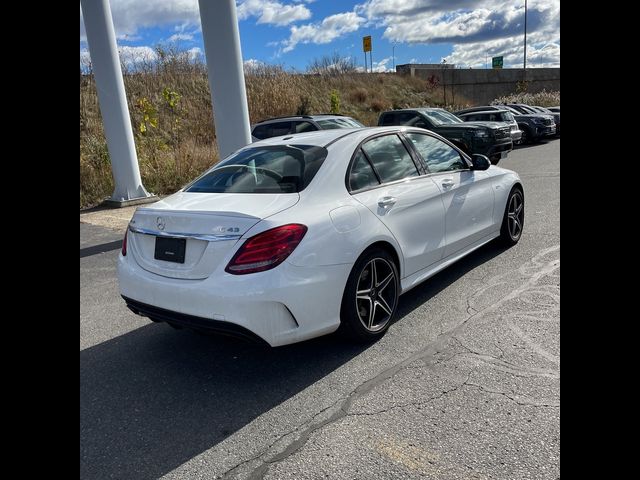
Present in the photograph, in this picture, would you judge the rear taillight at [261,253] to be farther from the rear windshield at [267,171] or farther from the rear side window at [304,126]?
the rear side window at [304,126]

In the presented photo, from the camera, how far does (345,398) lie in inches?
122

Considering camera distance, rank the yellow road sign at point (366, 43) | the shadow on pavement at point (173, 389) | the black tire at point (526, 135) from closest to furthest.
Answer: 1. the shadow on pavement at point (173, 389)
2. the black tire at point (526, 135)
3. the yellow road sign at point (366, 43)

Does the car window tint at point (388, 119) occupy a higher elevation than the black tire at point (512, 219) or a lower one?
higher

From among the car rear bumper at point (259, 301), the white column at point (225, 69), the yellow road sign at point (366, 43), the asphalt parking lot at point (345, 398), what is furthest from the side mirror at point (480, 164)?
the yellow road sign at point (366, 43)

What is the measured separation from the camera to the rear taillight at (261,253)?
3.08m

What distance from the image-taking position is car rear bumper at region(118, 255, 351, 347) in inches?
120

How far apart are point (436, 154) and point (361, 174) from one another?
1.32 m

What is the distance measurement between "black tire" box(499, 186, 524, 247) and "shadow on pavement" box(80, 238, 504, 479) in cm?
202

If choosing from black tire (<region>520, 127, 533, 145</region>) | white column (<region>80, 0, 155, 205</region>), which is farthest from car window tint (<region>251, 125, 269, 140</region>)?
black tire (<region>520, 127, 533, 145</region>)

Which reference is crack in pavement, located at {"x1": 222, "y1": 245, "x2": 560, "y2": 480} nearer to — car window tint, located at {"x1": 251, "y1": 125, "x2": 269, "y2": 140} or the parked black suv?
car window tint, located at {"x1": 251, "y1": 125, "x2": 269, "y2": 140}

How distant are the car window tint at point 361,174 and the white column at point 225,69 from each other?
5.14 meters
